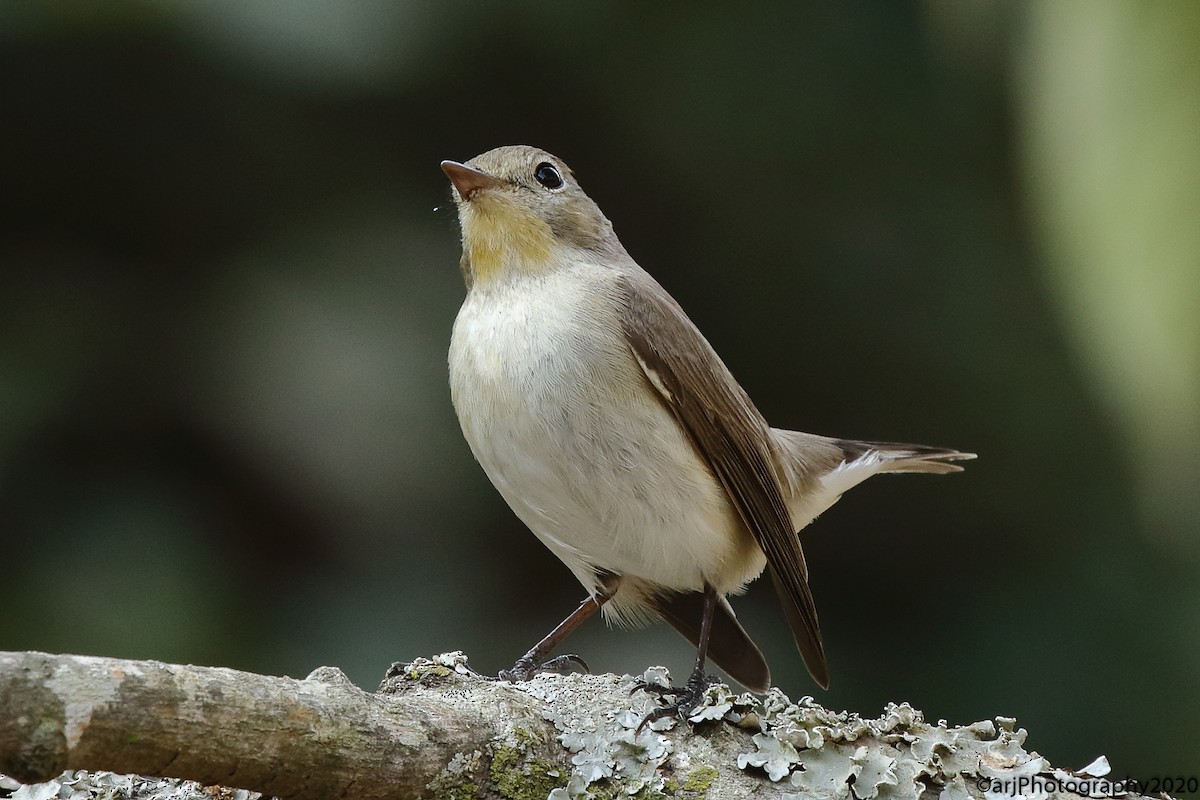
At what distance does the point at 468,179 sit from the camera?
3.72 meters

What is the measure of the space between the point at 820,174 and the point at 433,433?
6.16 feet

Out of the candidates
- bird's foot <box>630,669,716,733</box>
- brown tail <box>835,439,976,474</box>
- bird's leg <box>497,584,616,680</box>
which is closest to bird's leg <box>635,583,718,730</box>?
bird's foot <box>630,669,716,733</box>

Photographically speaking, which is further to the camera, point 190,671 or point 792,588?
point 792,588

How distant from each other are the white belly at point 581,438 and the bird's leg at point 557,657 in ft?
0.90

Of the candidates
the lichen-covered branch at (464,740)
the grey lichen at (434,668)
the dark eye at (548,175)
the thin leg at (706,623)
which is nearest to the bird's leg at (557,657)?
the thin leg at (706,623)

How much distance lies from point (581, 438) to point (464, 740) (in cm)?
104

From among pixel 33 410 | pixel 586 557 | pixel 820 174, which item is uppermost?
pixel 820 174

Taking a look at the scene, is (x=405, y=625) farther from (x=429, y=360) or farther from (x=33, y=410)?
(x=33, y=410)

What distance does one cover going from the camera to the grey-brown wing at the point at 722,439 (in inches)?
140

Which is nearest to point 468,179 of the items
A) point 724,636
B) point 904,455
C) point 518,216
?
point 518,216

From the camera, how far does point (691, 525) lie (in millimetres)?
3480

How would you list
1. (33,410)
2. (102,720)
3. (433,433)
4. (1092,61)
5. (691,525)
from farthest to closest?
(433,433), (33,410), (691,525), (1092,61), (102,720)

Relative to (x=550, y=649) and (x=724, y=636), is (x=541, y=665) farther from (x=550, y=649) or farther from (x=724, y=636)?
(x=724, y=636)

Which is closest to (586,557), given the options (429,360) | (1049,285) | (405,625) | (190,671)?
(405,625)
